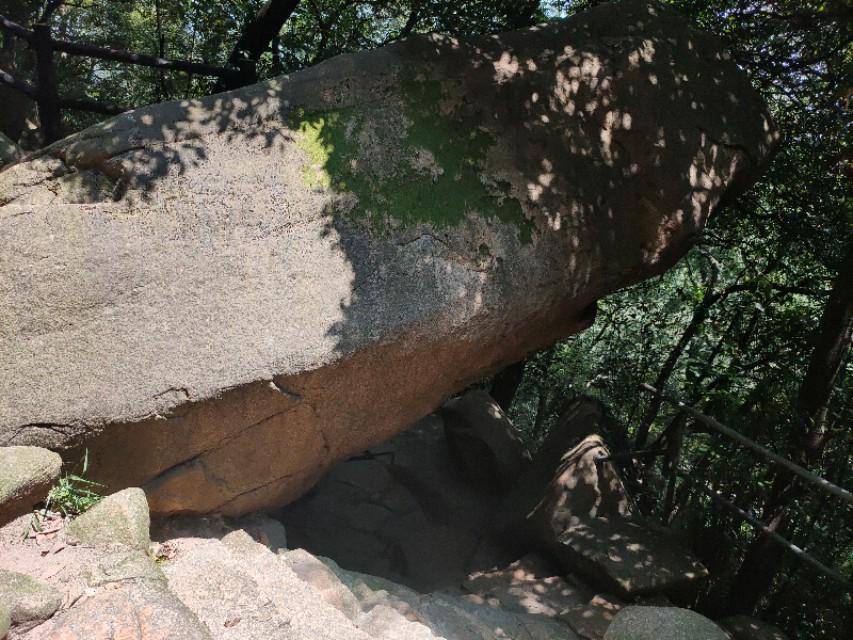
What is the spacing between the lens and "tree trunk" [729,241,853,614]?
4.47m

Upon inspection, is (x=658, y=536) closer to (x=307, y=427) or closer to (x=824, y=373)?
(x=824, y=373)

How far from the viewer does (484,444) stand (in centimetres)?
642

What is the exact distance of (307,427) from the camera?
3812 mm

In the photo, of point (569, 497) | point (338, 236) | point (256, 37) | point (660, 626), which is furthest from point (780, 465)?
point (256, 37)

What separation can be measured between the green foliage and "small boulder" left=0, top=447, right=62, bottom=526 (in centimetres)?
4

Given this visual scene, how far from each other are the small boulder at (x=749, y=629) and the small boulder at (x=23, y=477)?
389cm

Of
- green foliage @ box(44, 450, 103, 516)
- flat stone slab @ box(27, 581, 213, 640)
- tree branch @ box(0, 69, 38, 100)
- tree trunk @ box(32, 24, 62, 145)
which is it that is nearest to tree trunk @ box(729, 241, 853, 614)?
flat stone slab @ box(27, 581, 213, 640)

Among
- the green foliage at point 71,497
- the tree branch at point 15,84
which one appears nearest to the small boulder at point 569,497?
the green foliage at point 71,497

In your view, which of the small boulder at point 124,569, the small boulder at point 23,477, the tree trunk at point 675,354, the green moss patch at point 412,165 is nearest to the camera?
the small boulder at point 124,569

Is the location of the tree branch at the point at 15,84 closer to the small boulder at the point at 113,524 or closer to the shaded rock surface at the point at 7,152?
the shaded rock surface at the point at 7,152

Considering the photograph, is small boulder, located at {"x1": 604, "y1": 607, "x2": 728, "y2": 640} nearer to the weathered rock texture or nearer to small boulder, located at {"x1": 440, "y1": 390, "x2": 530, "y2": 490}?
the weathered rock texture

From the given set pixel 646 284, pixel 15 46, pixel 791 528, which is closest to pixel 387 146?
pixel 791 528

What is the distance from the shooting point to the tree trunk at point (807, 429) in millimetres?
4473

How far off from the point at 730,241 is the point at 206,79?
5772mm
